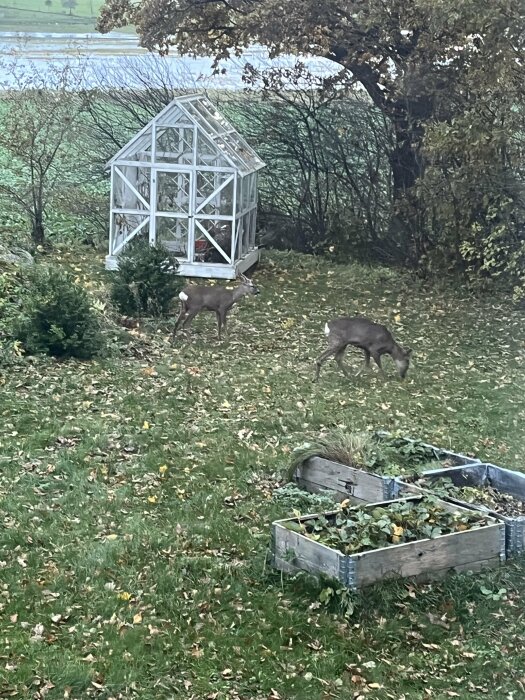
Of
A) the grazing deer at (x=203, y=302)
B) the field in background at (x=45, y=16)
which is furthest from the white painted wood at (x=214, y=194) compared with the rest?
the field in background at (x=45, y=16)

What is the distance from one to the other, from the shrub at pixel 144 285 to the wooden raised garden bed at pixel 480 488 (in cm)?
620

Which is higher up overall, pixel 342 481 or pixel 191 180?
pixel 191 180

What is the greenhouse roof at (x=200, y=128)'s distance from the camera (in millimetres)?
14469

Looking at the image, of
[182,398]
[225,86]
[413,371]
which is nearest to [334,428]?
[182,398]

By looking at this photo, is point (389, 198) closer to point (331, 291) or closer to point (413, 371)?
point (331, 291)

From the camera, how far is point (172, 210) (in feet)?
51.7

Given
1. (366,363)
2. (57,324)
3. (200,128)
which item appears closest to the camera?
(57,324)

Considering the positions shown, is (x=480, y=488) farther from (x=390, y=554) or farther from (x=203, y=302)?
(x=203, y=302)

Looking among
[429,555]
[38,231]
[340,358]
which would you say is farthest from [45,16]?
[429,555]

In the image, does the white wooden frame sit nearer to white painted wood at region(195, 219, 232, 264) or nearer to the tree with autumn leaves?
white painted wood at region(195, 219, 232, 264)

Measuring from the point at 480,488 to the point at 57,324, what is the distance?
16.7ft

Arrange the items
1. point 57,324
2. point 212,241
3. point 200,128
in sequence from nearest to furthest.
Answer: point 57,324 < point 200,128 < point 212,241

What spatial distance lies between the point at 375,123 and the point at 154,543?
11901 mm

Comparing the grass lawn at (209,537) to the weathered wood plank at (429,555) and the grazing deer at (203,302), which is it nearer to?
the weathered wood plank at (429,555)
